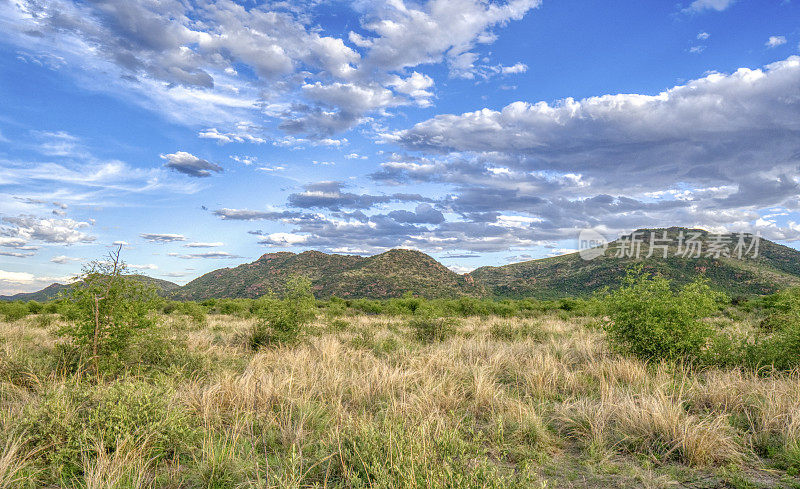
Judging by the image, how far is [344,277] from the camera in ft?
254

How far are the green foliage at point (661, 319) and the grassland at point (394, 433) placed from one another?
1.29 meters

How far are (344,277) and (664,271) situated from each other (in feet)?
196

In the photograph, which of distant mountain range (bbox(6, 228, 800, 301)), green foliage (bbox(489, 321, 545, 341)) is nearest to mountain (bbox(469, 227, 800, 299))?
distant mountain range (bbox(6, 228, 800, 301))

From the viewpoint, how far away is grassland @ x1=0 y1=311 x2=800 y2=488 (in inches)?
161

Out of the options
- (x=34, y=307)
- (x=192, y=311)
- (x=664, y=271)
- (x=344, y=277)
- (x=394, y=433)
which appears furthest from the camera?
(x=344, y=277)

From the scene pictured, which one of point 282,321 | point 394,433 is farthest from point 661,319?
point 282,321

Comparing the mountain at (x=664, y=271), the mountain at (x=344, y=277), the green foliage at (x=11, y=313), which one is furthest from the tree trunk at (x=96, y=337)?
the mountain at (x=664, y=271)

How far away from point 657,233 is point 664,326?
428 ft

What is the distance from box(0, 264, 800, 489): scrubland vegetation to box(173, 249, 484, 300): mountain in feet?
178

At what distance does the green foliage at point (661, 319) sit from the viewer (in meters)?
8.87

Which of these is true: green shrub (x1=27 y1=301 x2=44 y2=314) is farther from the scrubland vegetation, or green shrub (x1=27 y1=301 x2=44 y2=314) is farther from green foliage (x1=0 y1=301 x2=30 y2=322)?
the scrubland vegetation

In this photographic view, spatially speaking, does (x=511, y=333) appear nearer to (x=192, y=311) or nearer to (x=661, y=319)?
(x=661, y=319)

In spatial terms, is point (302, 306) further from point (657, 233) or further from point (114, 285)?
point (657, 233)

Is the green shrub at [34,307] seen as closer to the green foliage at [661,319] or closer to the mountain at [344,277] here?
the mountain at [344,277]
